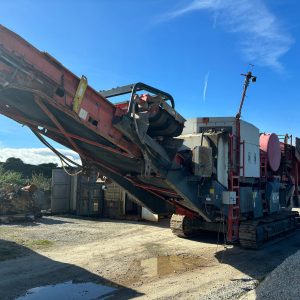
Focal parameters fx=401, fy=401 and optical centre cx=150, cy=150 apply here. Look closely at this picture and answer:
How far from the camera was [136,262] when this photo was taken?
28.4ft

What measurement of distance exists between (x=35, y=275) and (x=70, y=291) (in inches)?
47.7

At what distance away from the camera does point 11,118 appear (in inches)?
255

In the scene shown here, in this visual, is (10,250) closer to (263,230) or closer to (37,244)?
(37,244)

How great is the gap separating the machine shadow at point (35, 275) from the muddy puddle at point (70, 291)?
0.13 metres

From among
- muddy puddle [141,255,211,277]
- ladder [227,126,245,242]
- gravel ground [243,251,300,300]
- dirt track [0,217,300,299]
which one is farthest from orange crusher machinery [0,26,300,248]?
gravel ground [243,251,300,300]

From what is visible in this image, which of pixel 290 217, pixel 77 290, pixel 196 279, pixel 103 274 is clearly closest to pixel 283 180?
pixel 290 217

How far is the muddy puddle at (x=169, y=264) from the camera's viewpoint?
7945mm

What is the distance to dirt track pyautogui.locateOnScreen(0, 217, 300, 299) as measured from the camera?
22.5ft

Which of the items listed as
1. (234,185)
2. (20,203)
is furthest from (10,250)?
(20,203)

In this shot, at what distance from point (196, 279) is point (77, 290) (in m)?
2.20

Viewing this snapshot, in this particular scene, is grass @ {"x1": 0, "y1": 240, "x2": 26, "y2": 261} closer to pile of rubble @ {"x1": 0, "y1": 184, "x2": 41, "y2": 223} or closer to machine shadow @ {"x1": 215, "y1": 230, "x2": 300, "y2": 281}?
machine shadow @ {"x1": 215, "y1": 230, "x2": 300, "y2": 281}

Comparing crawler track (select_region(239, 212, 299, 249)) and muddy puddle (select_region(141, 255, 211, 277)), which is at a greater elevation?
crawler track (select_region(239, 212, 299, 249))

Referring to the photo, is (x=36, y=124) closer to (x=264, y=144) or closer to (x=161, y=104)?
(x=161, y=104)

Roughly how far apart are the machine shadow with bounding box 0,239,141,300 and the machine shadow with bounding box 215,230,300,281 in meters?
2.87
